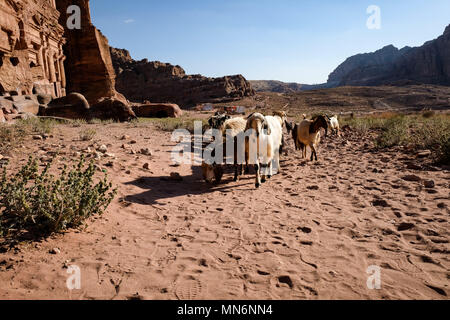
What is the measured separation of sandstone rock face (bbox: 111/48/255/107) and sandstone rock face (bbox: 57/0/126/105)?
3913 centimetres

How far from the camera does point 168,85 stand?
72812mm

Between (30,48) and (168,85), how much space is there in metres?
57.7

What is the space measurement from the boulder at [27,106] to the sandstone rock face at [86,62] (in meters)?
12.5

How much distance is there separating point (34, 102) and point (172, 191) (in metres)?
13.9

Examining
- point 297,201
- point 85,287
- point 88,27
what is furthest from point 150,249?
point 88,27

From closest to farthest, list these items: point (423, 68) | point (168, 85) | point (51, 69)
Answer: point (51, 69)
point (168, 85)
point (423, 68)

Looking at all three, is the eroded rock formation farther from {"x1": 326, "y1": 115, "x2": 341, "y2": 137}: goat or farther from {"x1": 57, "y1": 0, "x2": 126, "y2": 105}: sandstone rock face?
{"x1": 326, "y1": 115, "x2": 341, "y2": 137}: goat

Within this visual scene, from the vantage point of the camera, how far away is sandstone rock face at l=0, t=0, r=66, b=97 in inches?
527

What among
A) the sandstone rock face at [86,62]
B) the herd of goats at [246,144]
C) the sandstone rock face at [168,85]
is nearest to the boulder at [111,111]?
the herd of goats at [246,144]

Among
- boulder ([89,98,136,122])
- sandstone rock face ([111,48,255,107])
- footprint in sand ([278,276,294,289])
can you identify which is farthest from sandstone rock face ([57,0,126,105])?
sandstone rock face ([111,48,255,107])

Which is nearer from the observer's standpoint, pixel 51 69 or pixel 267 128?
pixel 267 128

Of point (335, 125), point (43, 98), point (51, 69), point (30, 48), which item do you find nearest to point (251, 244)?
point (335, 125)

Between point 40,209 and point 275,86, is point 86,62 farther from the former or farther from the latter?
point 275,86
